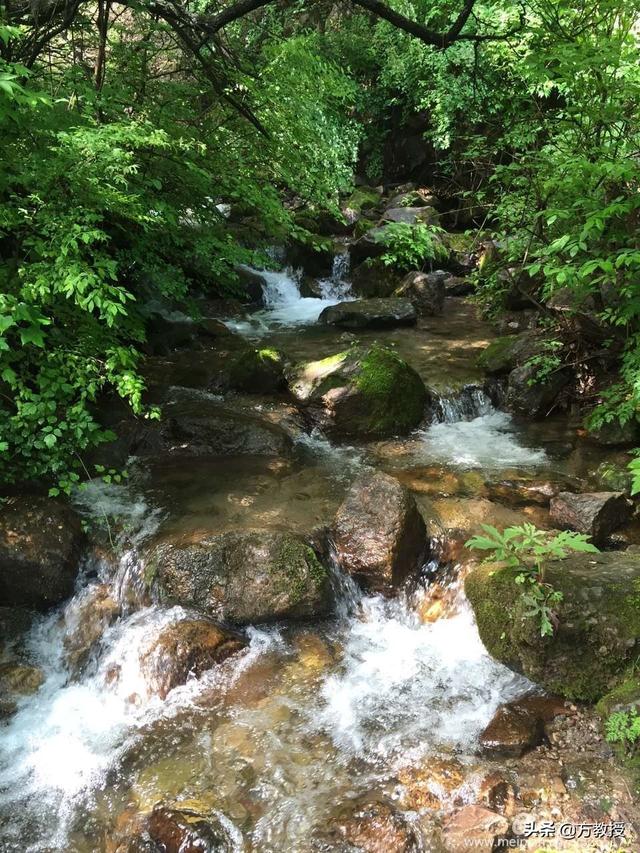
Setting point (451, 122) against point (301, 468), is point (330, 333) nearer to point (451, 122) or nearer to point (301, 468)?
point (301, 468)

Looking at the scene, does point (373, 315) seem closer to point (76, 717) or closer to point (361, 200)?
point (361, 200)

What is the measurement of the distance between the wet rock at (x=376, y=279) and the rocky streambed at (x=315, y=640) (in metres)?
6.08

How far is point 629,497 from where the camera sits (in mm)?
5633

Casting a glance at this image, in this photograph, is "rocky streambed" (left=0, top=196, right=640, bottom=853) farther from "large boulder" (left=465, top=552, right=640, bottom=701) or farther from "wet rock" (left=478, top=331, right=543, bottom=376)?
"wet rock" (left=478, top=331, right=543, bottom=376)

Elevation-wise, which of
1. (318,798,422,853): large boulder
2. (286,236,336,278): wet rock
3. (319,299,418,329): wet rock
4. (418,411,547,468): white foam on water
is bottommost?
(318,798,422,853): large boulder

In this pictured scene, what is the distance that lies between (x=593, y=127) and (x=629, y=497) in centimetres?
391

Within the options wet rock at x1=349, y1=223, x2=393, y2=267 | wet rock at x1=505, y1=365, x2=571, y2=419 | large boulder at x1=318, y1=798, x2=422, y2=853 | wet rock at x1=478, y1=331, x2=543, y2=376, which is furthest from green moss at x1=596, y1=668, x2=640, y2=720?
wet rock at x1=349, y1=223, x2=393, y2=267

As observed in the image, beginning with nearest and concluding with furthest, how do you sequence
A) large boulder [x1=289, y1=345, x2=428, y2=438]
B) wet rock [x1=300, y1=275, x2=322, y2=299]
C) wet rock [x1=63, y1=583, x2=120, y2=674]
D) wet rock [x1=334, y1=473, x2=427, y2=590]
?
wet rock [x1=63, y1=583, x2=120, y2=674] → wet rock [x1=334, y1=473, x2=427, y2=590] → large boulder [x1=289, y1=345, x2=428, y2=438] → wet rock [x1=300, y1=275, x2=322, y2=299]

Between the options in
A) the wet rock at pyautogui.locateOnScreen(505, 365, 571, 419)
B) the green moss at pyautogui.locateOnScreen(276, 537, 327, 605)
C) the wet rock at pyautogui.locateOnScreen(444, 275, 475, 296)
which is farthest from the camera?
the wet rock at pyautogui.locateOnScreen(444, 275, 475, 296)

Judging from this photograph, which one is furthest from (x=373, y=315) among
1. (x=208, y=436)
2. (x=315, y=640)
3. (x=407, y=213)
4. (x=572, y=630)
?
(x=572, y=630)

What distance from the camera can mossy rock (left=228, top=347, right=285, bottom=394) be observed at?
8.38 m

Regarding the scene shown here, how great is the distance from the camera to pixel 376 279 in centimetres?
1372

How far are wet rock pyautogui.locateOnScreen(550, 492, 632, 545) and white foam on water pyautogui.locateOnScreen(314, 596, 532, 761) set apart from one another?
4.70ft

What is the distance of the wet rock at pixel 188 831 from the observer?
3.12m
